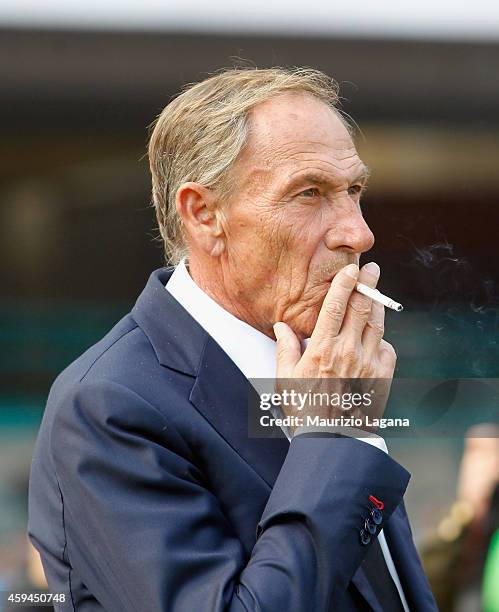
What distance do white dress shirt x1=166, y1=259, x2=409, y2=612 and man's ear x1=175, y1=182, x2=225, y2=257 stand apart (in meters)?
0.07

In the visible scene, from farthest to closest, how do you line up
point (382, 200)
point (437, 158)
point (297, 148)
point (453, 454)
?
point (437, 158), point (453, 454), point (382, 200), point (297, 148)

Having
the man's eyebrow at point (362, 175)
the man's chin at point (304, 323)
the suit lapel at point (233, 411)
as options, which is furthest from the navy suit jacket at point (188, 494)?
the man's eyebrow at point (362, 175)

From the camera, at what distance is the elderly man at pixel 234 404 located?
126 centimetres

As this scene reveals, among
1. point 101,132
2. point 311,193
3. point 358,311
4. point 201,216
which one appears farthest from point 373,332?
point 101,132

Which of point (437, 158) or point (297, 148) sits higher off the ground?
point (297, 148)

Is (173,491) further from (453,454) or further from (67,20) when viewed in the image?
(67,20)

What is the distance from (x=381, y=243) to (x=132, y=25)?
2907 mm

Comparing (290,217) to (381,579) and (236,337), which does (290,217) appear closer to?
(236,337)

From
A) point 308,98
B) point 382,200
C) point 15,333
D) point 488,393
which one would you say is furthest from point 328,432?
point 15,333

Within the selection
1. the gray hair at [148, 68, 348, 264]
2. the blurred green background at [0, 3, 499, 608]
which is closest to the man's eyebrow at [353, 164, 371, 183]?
the gray hair at [148, 68, 348, 264]

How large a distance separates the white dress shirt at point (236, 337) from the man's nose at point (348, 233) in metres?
0.19

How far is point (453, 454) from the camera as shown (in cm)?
251

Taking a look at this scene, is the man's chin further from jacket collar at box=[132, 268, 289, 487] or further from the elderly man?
jacket collar at box=[132, 268, 289, 487]

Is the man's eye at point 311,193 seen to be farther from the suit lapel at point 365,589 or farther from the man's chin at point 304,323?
the suit lapel at point 365,589
